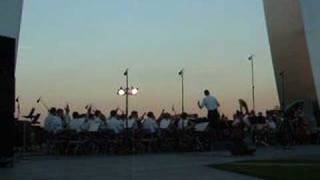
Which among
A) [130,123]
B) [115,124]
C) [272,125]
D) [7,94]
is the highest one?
[272,125]

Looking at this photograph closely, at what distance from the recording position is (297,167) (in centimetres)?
1482

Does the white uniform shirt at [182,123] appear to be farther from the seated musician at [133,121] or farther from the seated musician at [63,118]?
the seated musician at [63,118]

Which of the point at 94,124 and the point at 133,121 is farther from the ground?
the point at 133,121

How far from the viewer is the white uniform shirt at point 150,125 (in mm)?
26781

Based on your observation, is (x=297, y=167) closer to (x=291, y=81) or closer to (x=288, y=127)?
(x=288, y=127)

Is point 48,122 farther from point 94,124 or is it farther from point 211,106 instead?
point 211,106

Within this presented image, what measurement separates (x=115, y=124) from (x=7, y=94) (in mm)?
9401

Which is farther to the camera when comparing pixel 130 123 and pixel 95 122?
pixel 130 123

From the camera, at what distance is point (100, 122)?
1016 inches

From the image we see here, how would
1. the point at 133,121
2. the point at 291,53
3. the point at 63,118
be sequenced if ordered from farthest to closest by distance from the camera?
the point at 291,53 < the point at 133,121 < the point at 63,118

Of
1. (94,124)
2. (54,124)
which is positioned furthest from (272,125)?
(54,124)

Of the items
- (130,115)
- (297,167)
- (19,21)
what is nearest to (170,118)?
(130,115)

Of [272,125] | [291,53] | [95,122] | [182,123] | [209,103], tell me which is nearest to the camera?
[95,122]

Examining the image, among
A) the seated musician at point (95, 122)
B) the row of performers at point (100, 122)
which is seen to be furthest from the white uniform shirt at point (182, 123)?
the seated musician at point (95, 122)
